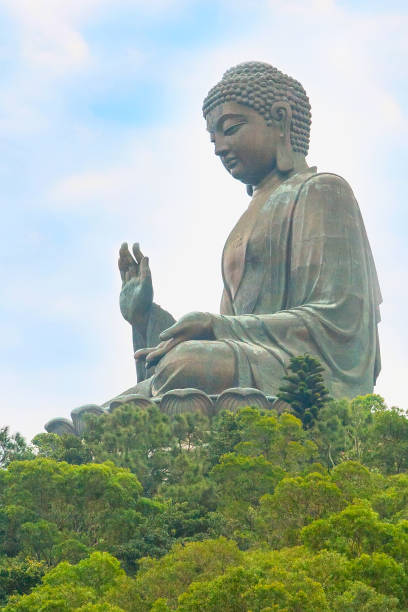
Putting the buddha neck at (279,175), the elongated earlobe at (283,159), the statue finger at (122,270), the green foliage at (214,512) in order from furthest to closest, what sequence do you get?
the buddha neck at (279,175) → the elongated earlobe at (283,159) → the statue finger at (122,270) → the green foliage at (214,512)

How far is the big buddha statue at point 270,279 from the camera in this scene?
57.8ft

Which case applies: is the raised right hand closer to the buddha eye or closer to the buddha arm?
the buddha arm

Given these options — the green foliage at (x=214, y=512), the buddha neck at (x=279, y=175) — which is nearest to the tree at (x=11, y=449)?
the green foliage at (x=214, y=512)

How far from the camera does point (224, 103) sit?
64.5ft

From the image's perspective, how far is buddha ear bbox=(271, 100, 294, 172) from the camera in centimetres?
1969

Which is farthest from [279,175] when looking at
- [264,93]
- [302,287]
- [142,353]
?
[142,353]

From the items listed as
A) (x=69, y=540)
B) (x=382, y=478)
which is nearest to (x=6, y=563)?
(x=69, y=540)

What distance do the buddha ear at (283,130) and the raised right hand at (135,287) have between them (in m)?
1.96

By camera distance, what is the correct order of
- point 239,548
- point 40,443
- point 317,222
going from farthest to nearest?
point 317,222, point 40,443, point 239,548

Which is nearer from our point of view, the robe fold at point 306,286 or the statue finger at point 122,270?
the robe fold at point 306,286

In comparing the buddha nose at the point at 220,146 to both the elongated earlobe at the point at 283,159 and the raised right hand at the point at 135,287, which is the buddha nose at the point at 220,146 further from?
the raised right hand at the point at 135,287

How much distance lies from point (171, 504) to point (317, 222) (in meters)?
5.80

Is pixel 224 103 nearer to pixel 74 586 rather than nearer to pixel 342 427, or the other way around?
pixel 342 427

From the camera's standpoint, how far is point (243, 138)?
64.4ft
